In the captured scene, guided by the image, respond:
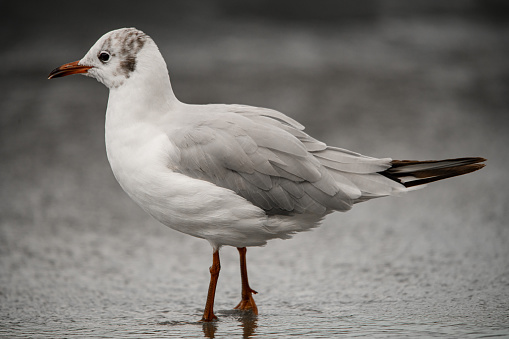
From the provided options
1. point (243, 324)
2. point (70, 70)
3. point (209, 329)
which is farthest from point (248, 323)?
point (70, 70)

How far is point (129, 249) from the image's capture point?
5.77 meters

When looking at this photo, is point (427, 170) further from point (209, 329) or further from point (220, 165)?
point (209, 329)

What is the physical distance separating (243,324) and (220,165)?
2.98 feet

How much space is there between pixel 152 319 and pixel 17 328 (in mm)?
753

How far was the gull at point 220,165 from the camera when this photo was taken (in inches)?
159

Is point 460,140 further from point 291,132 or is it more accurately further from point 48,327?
point 48,327

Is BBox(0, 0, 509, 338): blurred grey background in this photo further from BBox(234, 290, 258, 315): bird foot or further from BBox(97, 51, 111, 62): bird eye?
BBox(97, 51, 111, 62): bird eye

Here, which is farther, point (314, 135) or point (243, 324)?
point (314, 135)

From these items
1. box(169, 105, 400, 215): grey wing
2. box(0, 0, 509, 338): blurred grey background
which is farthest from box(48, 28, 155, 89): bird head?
box(0, 0, 509, 338): blurred grey background

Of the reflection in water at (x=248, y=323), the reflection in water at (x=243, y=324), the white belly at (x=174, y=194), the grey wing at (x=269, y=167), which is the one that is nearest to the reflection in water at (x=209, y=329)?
the reflection in water at (x=243, y=324)

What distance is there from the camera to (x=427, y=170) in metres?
4.19

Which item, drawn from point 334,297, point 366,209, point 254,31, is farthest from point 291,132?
point 254,31

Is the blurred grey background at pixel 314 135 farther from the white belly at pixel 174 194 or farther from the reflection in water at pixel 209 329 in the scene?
the white belly at pixel 174 194

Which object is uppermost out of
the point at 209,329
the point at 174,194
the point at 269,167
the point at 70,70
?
the point at 70,70
